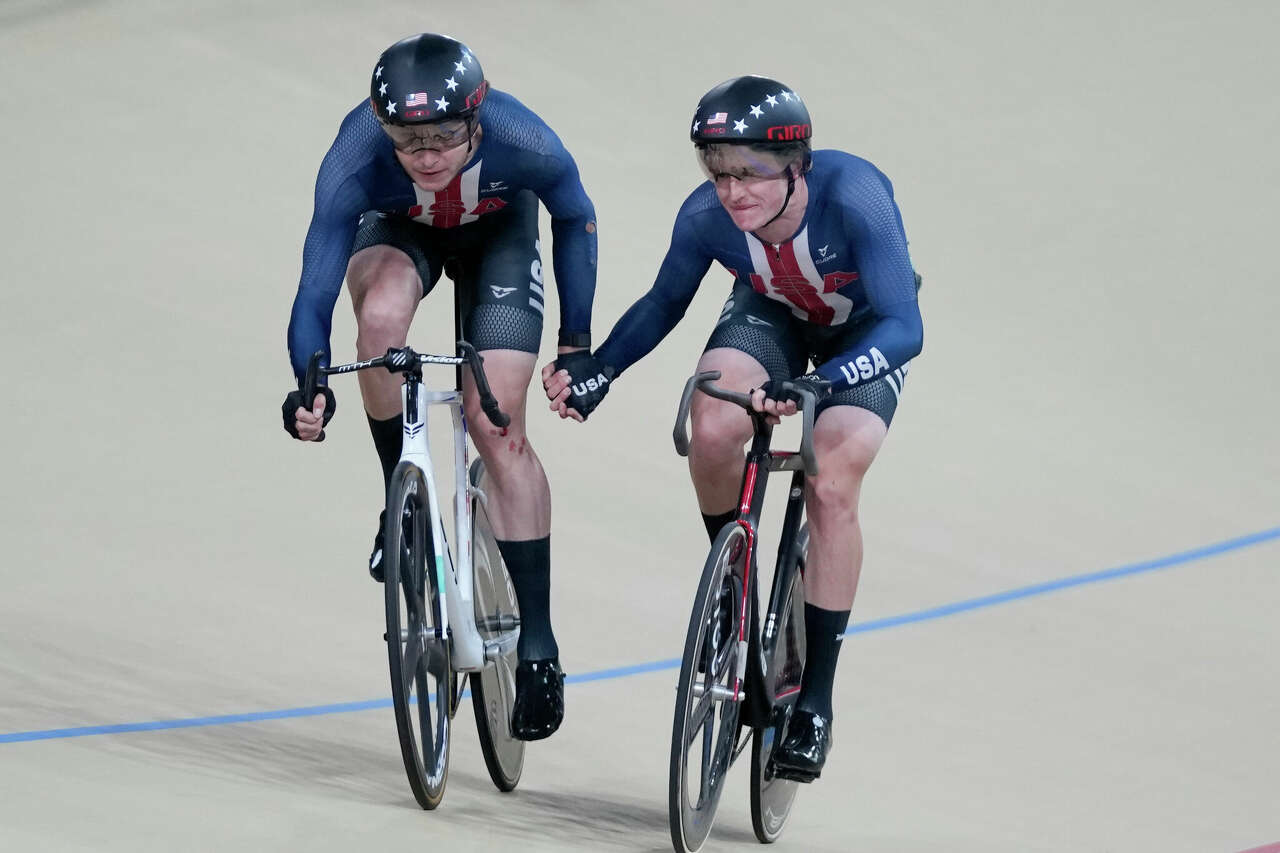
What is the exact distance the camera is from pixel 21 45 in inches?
345

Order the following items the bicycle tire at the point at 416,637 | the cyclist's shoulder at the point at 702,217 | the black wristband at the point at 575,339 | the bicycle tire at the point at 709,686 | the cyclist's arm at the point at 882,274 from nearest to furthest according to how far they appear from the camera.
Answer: the bicycle tire at the point at 709,686 < the bicycle tire at the point at 416,637 < the cyclist's arm at the point at 882,274 < the cyclist's shoulder at the point at 702,217 < the black wristband at the point at 575,339

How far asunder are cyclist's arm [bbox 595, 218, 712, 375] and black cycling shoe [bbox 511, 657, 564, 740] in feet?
2.00

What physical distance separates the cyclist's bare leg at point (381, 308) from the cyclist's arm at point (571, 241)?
0.29 m


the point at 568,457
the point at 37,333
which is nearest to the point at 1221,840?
the point at 568,457

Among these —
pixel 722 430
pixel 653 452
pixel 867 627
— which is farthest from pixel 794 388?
pixel 653 452

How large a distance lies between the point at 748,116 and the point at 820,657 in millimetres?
984

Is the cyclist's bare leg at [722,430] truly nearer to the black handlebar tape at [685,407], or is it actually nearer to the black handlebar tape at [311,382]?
the black handlebar tape at [685,407]

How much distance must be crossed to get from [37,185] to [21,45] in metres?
1.51

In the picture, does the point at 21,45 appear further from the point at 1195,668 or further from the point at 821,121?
the point at 1195,668

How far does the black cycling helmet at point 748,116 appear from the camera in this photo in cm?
321

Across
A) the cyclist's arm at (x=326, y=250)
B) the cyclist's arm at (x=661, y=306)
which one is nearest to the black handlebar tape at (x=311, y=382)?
the cyclist's arm at (x=326, y=250)

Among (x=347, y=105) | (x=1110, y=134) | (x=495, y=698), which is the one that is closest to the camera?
(x=495, y=698)

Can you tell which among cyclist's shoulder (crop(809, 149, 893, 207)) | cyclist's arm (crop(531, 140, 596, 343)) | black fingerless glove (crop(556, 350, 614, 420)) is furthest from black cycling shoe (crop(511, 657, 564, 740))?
cyclist's shoulder (crop(809, 149, 893, 207))

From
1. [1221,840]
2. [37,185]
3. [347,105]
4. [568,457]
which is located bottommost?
[1221,840]
